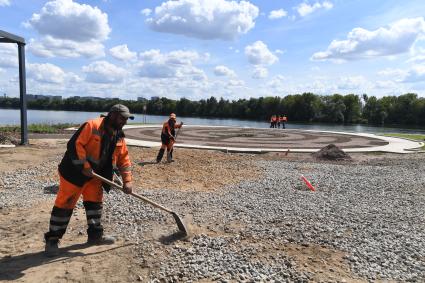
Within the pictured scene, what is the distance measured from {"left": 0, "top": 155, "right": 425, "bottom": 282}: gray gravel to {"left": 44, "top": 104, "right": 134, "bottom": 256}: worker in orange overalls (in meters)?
0.92

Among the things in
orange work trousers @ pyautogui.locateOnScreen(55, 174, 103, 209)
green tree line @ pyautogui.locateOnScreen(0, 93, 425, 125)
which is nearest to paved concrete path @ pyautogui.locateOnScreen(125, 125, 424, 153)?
orange work trousers @ pyautogui.locateOnScreen(55, 174, 103, 209)

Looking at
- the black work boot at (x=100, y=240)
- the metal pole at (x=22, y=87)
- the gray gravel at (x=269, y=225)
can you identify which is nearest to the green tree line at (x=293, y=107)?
the metal pole at (x=22, y=87)

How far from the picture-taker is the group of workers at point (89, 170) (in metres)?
4.96

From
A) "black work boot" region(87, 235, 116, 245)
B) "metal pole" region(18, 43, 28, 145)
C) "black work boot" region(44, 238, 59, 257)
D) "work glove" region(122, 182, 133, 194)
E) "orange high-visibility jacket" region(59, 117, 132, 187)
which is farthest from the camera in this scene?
"metal pole" region(18, 43, 28, 145)

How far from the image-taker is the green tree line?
74387mm

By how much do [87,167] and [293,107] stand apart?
80.4m

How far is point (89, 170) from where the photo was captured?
16.1 feet

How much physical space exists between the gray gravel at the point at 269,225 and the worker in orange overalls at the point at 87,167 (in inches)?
36.4

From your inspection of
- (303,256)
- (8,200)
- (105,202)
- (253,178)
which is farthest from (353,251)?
(8,200)

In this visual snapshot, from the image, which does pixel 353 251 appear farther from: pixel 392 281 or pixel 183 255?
pixel 183 255

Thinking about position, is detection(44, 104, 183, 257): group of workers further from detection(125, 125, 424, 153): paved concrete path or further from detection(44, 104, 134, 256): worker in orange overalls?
detection(125, 125, 424, 153): paved concrete path

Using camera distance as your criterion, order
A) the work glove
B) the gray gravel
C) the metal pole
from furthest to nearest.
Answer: the metal pole
the work glove
the gray gravel

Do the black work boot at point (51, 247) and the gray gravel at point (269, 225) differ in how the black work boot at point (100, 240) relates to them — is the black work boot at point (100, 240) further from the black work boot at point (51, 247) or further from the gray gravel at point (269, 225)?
the black work boot at point (51, 247)

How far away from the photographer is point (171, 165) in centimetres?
1241
